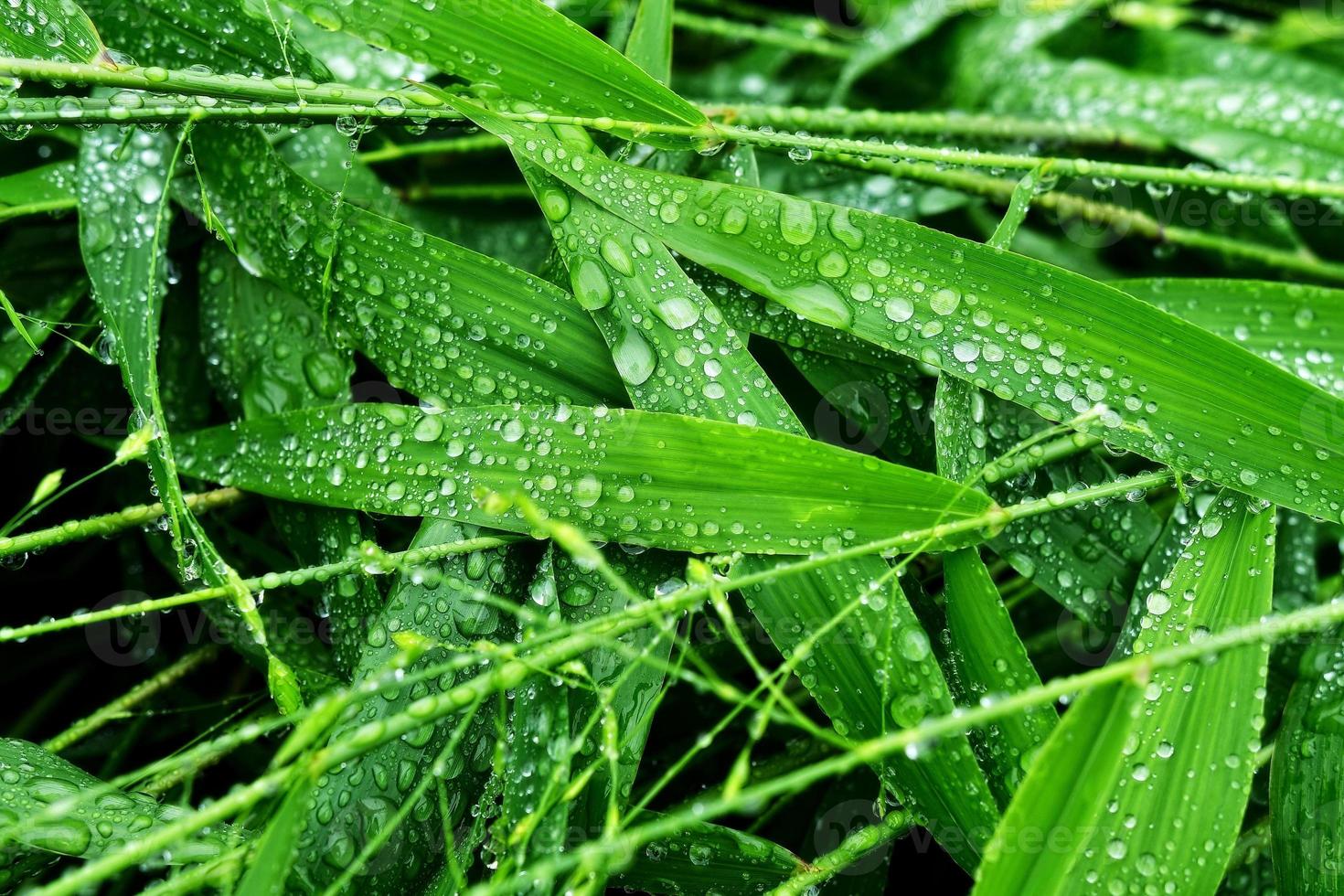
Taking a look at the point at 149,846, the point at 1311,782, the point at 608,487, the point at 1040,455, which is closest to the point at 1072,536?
the point at 1040,455

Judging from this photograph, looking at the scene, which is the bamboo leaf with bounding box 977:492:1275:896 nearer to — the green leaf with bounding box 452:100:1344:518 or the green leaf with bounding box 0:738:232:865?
the green leaf with bounding box 452:100:1344:518

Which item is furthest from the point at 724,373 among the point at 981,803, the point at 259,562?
the point at 259,562

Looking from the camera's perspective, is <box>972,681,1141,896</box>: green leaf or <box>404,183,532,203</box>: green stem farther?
<box>404,183,532,203</box>: green stem

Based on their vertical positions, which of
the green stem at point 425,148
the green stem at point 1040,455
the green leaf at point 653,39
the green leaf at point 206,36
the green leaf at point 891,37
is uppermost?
the green leaf at point 891,37

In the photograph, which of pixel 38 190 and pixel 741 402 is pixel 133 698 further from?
pixel 741 402

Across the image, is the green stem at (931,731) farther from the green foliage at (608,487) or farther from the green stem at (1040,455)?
the green stem at (1040,455)

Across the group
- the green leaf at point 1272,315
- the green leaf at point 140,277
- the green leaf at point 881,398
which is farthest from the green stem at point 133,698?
the green leaf at point 1272,315

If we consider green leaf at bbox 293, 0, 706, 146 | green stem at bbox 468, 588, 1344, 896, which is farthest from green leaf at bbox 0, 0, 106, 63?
green stem at bbox 468, 588, 1344, 896
